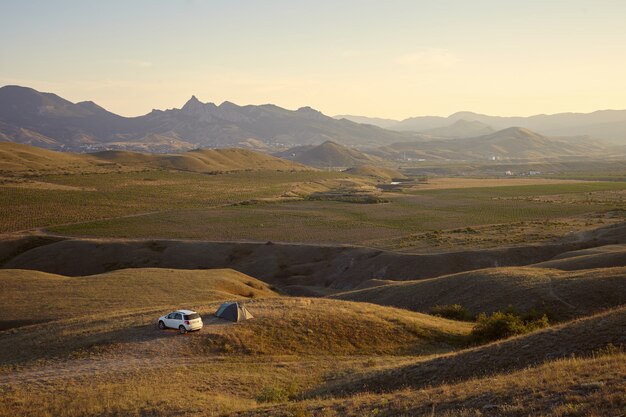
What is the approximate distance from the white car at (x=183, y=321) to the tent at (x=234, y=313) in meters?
2.37

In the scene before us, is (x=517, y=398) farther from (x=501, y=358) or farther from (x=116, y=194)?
(x=116, y=194)

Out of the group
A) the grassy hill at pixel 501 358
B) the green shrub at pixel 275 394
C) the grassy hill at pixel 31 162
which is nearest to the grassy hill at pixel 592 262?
the grassy hill at pixel 501 358

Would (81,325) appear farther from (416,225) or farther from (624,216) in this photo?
(624,216)

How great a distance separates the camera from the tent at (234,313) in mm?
35938

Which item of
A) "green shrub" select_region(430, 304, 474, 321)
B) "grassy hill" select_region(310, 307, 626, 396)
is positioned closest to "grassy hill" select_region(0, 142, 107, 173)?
"green shrub" select_region(430, 304, 474, 321)

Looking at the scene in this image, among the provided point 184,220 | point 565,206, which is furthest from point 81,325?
point 565,206

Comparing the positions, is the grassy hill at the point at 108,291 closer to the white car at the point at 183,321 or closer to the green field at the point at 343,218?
the white car at the point at 183,321

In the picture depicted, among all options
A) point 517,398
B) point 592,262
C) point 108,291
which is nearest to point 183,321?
point 108,291

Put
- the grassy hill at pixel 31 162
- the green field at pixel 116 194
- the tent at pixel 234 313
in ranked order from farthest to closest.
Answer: the grassy hill at pixel 31 162 < the green field at pixel 116 194 < the tent at pixel 234 313

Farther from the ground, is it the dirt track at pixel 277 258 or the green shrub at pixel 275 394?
the green shrub at pixel 275 394

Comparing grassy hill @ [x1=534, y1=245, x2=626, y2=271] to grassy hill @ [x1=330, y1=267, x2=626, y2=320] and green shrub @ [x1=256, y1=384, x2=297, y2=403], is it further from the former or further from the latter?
green shrub @ [x1=256, y1=384, x2=297, y2=403]

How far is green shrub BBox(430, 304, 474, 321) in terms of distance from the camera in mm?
42531

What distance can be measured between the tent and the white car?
7.77 feet

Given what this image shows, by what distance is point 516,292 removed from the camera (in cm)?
4341
